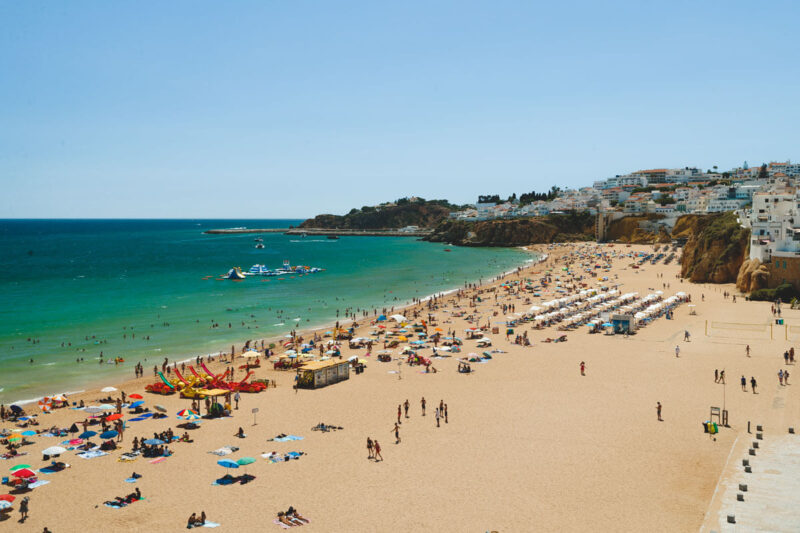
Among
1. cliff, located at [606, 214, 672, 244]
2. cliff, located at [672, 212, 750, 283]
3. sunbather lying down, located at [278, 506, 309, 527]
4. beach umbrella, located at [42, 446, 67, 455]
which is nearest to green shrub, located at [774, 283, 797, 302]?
cliff, located at [672, 212, 750, 283]

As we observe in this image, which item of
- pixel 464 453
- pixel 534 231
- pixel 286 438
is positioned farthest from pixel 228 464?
pixel 534 231

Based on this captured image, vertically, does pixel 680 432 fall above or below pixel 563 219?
below

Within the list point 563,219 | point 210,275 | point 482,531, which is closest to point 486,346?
point 482,531

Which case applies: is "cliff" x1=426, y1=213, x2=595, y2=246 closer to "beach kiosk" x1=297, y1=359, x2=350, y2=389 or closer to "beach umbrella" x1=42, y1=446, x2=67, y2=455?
"beach kiosk" x1=297, y1=359, x2=350, y2=389

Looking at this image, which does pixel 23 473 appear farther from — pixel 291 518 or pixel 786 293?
pixel 786 293

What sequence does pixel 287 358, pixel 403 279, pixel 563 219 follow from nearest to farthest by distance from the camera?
pixel 287 358 → pixel 403 279 → pixel 563 219

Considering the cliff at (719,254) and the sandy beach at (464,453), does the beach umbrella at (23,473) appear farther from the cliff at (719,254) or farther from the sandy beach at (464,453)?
the cliff at (719,254)

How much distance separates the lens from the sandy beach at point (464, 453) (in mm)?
13344

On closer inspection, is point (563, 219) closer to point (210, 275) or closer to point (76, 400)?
point (210, 275)

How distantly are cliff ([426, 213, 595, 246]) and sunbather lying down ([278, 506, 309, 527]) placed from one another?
11867 centimetres

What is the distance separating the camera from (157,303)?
167 feet

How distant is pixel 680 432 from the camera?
18.2 m

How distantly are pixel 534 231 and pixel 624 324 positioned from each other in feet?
316

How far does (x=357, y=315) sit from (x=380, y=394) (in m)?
22.3
